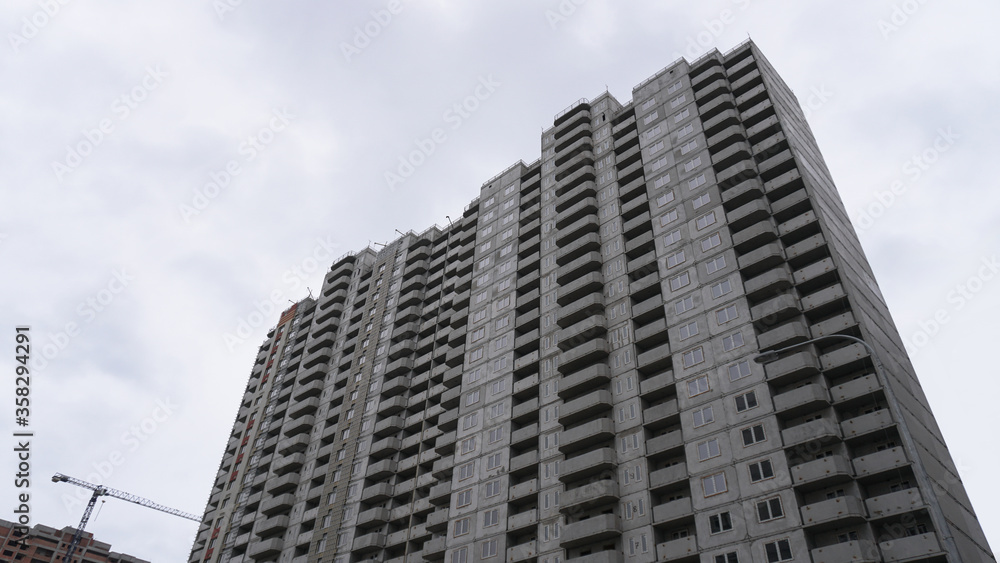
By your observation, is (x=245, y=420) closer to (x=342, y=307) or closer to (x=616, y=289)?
(x=342, y=307)

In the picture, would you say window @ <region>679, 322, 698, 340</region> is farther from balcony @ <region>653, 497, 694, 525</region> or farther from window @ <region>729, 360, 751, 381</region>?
balcony @ <region>653, 497, 694, 525</region>

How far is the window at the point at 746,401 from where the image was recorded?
52497mm

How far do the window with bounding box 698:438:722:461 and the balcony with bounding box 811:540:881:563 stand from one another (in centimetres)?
1003

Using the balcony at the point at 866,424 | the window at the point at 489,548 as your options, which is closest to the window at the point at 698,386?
the balcony at the point at 866,424

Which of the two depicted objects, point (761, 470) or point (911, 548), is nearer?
point (911, 548)

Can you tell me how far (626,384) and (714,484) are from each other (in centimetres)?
1314

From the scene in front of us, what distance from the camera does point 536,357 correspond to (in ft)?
237

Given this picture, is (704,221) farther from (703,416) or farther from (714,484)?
(714,484)

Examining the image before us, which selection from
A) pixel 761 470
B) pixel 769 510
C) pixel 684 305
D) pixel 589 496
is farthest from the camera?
pixel 684 305

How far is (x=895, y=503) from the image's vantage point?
144 feet

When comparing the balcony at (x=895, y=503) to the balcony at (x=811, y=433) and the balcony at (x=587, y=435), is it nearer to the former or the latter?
the balcony at (x=811, y=433)

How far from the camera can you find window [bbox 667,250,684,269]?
215 ft

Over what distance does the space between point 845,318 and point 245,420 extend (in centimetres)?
8779

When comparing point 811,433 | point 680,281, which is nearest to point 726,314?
point 680,281
